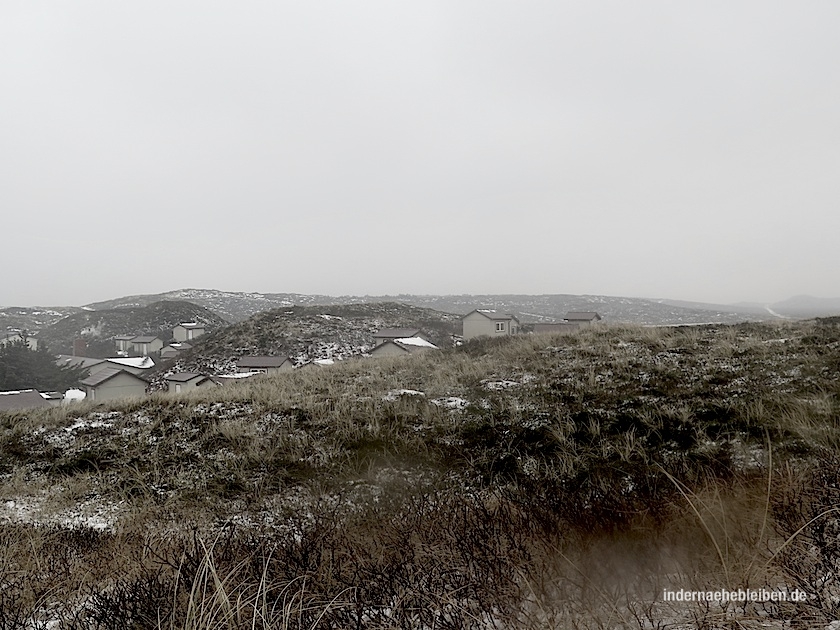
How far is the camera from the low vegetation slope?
85.6 inches

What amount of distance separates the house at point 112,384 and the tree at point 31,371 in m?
6.38

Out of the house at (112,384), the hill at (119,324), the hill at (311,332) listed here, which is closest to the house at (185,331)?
the hill at (119,324)

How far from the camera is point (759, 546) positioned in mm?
2270

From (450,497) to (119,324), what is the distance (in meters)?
92.8

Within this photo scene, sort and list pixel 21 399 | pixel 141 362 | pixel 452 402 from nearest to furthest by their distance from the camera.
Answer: pixel 452 402
pixel 21 399
pixel 141 362

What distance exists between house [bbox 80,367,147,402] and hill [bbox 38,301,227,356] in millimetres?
40228

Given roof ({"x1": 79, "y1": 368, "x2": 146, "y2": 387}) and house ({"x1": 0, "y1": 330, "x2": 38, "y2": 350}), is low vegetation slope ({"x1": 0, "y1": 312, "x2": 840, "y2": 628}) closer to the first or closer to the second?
roof ({"x1": 79, "y1": 368, "x2": 146, "y2": 387})

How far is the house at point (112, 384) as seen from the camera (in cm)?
3177

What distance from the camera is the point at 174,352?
55719 mm

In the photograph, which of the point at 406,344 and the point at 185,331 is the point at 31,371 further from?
the point at 406,344

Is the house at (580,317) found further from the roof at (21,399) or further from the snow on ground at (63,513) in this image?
the roof at (21,399)

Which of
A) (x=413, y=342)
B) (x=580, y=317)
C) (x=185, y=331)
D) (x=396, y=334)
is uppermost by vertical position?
(x=580, y=317)

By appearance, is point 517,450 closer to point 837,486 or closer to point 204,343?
point 837,486

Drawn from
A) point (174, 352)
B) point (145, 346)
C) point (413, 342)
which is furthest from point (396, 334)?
point (145, 346)
